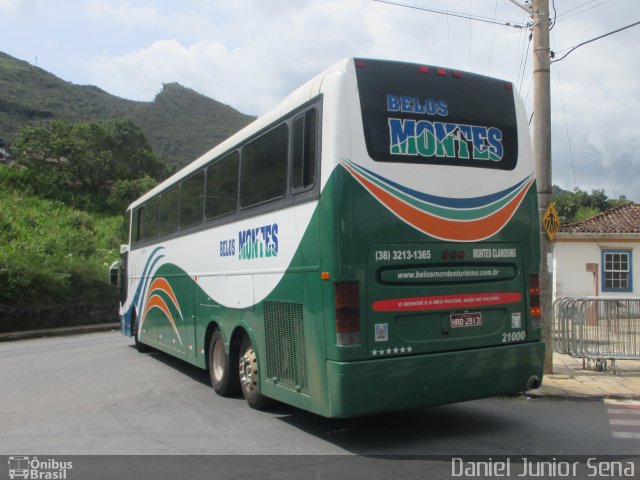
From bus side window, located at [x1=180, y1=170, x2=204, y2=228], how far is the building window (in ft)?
55.5

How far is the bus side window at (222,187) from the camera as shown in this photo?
8359 millimetres

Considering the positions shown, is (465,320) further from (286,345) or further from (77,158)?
(77,158)

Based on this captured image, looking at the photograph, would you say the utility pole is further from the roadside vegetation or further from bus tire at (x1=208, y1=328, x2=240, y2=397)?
the roadside vegetation

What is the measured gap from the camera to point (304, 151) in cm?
639

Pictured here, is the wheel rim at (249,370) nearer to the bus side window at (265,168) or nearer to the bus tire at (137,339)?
the bus side window at (265,168)

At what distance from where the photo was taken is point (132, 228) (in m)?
15.2

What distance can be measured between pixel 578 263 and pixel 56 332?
1882cm

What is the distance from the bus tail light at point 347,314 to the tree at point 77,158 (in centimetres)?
4309

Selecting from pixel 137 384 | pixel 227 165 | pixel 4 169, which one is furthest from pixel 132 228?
pixel 4 169

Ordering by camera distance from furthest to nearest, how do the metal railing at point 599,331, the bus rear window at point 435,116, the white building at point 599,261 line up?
1. the white building at point 599,261
2. the metal railing at point 599,331
3. the bus rear window at point 435,116

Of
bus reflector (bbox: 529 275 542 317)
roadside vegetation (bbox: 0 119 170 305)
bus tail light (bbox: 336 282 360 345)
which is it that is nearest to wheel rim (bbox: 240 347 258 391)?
bus tail light (bbox: 336 282 360 345)

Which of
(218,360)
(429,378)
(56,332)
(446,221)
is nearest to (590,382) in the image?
(429,378)

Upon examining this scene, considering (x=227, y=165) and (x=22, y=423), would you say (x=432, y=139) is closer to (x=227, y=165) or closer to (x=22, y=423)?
(x=227, y=165)

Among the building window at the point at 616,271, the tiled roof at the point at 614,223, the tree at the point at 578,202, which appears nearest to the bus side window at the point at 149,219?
the tiled roof at the point at 614,223
